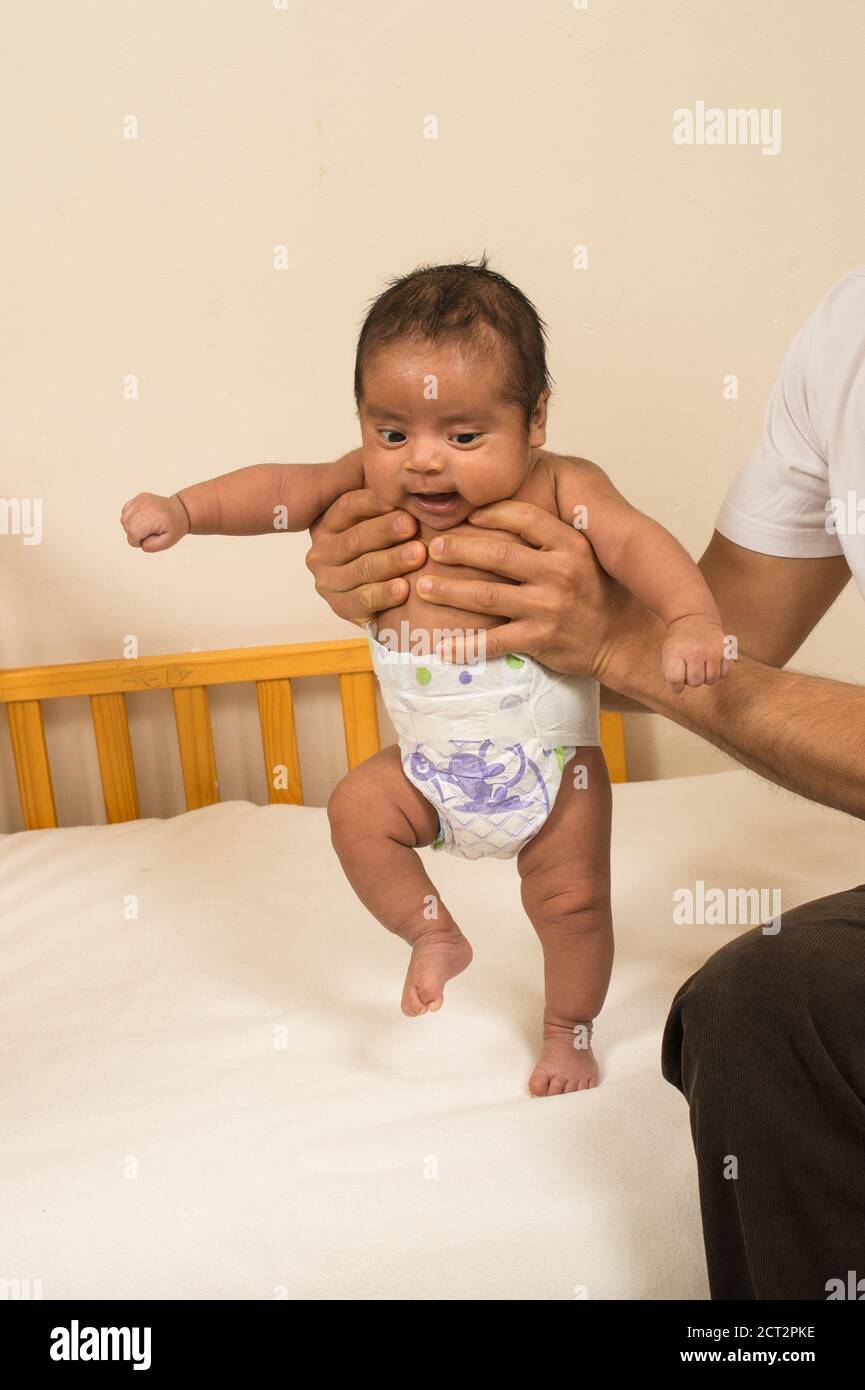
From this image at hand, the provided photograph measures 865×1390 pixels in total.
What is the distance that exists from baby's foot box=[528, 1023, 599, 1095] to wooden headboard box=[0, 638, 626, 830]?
726 millimetres

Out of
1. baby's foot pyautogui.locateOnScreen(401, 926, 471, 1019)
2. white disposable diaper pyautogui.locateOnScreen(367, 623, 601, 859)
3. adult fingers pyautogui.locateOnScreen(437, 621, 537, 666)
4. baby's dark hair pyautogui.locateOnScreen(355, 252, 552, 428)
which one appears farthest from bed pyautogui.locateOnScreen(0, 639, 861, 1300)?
baby's dark hair pyautogui.locateOnScreen(355, 252, 552, 428)

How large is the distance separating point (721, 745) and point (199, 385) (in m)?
1.01

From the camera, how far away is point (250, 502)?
115 cm

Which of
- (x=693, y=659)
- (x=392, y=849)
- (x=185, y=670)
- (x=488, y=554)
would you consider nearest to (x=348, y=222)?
(x=185, y=670)

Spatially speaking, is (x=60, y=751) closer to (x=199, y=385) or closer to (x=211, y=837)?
(x=211, y=837)

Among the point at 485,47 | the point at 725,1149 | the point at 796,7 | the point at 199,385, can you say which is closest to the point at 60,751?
the point at 199,385

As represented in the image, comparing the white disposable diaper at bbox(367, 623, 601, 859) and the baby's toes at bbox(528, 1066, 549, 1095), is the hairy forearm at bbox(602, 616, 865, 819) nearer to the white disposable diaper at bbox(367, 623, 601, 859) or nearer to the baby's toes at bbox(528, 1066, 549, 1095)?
the white disposable diaper at bbox(367, 623, 601, 859)

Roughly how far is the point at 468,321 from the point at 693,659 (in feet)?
1.11

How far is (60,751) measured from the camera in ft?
6.44

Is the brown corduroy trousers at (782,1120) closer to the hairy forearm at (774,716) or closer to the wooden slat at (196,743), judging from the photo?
the hairy forearm at (774,716)

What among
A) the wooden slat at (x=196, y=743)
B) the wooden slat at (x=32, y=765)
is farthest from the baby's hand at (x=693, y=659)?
the wooden slat at (x=32, y=765)

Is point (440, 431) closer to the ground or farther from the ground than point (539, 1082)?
farther from the ground

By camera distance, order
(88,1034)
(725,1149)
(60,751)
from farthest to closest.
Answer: (60,751) → (88,1034) → (725,1149)

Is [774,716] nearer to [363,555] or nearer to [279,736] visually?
[363,555]
